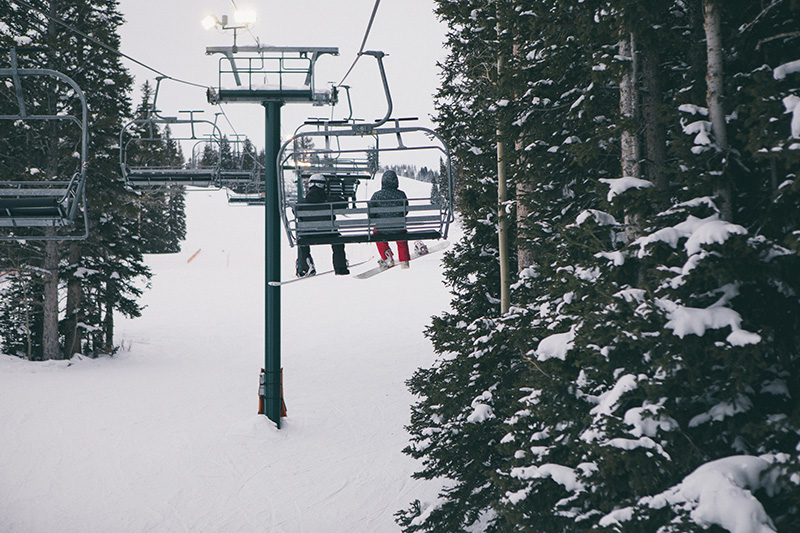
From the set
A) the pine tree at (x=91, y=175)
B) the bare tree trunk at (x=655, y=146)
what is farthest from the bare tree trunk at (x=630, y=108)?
the pine tree at (x=91, y=175)

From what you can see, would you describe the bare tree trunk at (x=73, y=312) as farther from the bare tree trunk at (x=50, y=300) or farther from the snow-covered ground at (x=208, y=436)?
the snow-covered ground at (x=208, y=436)

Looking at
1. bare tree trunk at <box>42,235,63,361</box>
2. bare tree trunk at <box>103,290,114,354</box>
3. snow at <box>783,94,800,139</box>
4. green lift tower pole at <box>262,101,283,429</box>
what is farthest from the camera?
bare tree trunk at <box>103,290,114,354</box>

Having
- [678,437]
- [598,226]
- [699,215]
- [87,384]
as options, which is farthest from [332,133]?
[87,384]

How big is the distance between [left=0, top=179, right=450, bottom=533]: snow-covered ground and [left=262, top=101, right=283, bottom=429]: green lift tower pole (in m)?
0.60

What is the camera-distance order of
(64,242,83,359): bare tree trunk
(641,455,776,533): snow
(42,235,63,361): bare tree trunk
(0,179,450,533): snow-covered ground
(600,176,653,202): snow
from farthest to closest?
(64,242,83,359): bare tree trunk → (42,235,63,361): bare tree trunk → (0,179,450,533): snow-covered ground → (600,176,653,202): snow → (641,455,776,533): snow

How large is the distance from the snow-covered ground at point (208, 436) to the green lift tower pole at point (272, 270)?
604mm

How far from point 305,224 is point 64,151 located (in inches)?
506

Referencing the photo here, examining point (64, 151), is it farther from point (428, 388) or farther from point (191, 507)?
point (428, 388)

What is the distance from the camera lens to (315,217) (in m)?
7.95

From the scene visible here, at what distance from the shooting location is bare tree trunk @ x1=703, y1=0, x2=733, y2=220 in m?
4.12

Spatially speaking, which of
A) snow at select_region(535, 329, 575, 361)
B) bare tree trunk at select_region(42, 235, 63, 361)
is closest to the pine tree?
bare tree trunk at select_region(42, 235, 63, 361)

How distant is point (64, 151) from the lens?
1666cm

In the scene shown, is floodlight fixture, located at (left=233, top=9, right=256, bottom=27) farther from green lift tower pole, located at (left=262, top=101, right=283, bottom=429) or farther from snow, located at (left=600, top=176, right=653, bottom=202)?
snow, located at (left=600, top=176, right=653, bottom=202)

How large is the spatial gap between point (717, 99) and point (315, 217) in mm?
5185
